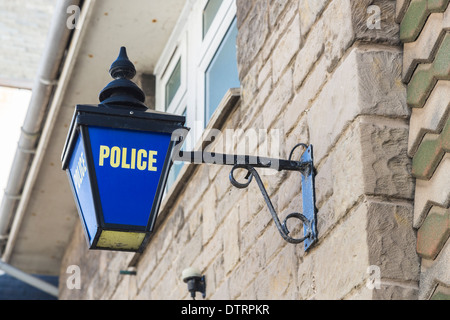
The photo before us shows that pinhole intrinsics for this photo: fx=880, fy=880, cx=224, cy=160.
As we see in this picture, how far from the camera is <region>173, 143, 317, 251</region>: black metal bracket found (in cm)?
288

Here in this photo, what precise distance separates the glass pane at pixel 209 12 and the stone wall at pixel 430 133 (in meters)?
2.25

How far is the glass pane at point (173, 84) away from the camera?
221 inches

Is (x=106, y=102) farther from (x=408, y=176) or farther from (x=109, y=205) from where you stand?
(x=408, y=176)

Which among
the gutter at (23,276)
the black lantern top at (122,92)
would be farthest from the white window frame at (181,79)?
the gutter at (23,276)

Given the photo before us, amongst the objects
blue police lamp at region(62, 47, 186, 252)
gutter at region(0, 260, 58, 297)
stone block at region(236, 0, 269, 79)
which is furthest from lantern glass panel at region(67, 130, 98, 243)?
gutter at region(0, 260, 58, 297)

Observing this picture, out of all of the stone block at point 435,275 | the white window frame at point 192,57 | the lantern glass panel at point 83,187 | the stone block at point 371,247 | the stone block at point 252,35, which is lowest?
the stone block at point 435,275

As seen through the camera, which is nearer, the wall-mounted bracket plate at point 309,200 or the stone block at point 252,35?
the wall-mounted bracket plate at point 309,200

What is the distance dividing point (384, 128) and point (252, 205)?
1.04m

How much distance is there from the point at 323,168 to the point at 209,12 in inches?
92.0

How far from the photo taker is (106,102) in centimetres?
289

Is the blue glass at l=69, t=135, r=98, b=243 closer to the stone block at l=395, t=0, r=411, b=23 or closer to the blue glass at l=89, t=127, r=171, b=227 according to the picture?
the blue glass at l=89, t=127, r=171, b=227

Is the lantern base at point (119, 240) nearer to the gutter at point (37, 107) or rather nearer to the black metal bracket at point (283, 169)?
the black metal bracket at point (283, 169)

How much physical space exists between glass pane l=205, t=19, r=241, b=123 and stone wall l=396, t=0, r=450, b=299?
165cm
